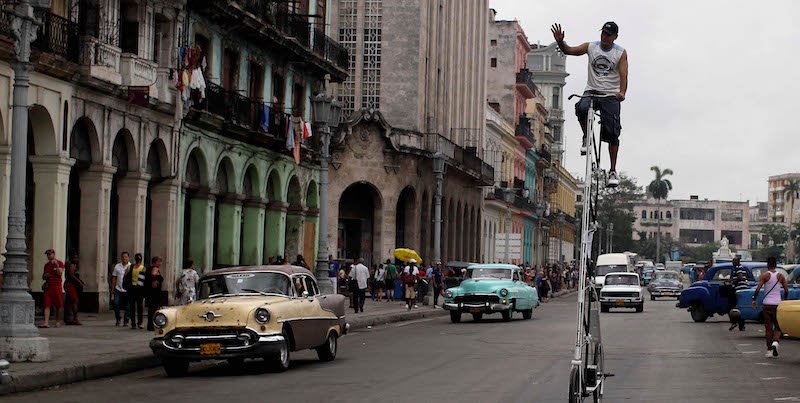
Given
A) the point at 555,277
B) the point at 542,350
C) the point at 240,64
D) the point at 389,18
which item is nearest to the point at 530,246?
the point at 555,277

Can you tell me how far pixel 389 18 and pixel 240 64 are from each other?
64.3 ft

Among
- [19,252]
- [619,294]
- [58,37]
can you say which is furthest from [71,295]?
[619,294]

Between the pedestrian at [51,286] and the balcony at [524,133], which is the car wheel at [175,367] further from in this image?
the balcony at [524,133]

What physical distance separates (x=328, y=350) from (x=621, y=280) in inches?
1155

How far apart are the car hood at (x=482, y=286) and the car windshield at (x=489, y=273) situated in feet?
2.28

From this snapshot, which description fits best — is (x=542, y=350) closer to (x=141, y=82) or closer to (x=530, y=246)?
(x=141, y=82)

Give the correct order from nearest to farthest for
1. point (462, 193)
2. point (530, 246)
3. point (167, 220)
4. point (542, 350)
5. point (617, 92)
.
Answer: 1. point (617, 92)
2. point (542, 350)
3. point (167, 220)
4. point (462, 193)
5. point (530, 246)

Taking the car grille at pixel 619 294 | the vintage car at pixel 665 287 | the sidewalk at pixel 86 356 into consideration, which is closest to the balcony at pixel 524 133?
the vintage car at pixel 665 287

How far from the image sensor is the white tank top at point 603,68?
983cm

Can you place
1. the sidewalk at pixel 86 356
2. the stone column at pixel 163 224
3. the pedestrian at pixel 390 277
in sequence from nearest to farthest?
the sidewalk at pixel 86 356 → the stone column at pixel 163 224 → the pedestrian at pixel 390 277

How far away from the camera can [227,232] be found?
4012 cm

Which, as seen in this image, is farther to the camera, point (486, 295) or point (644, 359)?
point (486, 295)

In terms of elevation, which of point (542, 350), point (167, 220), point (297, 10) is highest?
point (297, 10)

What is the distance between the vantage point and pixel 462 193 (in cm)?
7050
